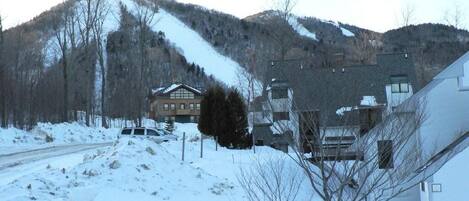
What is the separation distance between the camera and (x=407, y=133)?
41.6 feet

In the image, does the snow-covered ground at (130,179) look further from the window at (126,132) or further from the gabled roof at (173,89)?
the gabled roof at (173,89)

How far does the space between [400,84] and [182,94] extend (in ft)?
282

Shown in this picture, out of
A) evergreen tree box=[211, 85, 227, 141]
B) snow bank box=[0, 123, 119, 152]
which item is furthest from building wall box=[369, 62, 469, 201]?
snow bank box=[0, 123, 119, 152]

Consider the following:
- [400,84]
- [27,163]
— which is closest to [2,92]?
[27,163]

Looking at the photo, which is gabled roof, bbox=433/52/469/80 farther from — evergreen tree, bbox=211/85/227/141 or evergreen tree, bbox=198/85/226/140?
evergreen tree, bbox=198/85/226/140

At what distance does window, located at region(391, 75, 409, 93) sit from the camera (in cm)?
4425

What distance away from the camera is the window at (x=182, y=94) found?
126750 mm

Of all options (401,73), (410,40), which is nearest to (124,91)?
(410,40)

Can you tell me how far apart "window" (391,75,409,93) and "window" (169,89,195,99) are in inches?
3332

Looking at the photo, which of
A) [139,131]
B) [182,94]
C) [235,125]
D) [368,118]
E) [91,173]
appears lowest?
[91,173]

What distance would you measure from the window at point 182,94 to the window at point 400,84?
3332 inches

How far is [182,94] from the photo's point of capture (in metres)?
127

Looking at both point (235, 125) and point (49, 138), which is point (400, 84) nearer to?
point (235, 125)

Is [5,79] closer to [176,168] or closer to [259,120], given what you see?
[259,120]
